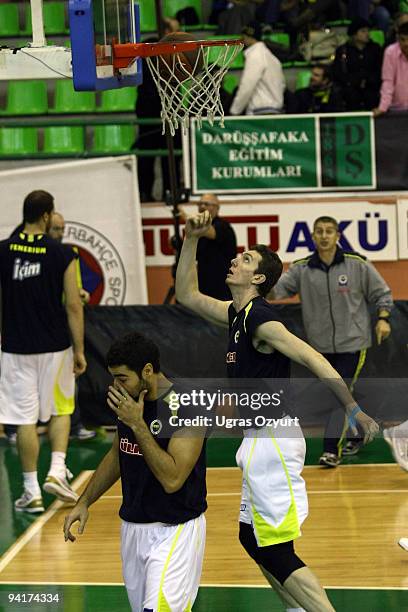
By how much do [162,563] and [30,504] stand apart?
13.0 feet

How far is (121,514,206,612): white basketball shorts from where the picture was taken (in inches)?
205

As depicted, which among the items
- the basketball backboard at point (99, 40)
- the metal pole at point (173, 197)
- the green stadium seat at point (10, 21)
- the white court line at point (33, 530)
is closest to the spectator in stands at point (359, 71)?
the metal pole at point (173, 197)

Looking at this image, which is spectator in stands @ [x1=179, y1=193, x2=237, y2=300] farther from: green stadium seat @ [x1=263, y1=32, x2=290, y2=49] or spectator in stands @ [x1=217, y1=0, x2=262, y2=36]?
green stadium seat @ [x1=263, y1=32, x2=290, y2=49]

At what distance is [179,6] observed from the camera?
55.1 ft

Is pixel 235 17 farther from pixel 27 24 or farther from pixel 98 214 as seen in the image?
pixel 98 214

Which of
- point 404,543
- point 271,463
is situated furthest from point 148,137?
point 271,463

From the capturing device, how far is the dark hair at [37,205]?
8750mm

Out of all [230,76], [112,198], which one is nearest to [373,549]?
[112,198]

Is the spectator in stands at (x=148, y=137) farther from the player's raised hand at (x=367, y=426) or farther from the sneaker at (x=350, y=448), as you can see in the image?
the player's raised hand at (x=367, y=426)

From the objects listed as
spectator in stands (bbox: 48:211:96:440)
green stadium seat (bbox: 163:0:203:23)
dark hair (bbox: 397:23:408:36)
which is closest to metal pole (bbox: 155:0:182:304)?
spectator in stands (bbox: 48:211:96:440)

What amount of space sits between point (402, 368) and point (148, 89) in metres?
4.42

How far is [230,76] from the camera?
15.2 metres

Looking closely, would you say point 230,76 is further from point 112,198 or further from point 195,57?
point 195,57

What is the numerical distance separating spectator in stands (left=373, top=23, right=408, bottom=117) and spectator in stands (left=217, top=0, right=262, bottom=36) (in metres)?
2.78
